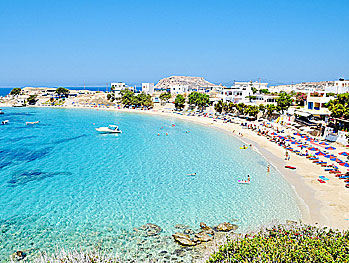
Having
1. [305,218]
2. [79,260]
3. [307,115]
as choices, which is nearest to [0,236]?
[79,260]

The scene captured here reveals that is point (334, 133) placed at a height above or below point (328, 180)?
above

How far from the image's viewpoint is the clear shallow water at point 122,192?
67.5ft

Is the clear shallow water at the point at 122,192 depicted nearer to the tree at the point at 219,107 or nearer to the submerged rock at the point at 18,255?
the submerged rock at the point at 18,255

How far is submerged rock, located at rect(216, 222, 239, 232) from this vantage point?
2066 cm

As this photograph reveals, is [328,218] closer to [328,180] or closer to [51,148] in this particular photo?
[328,180]

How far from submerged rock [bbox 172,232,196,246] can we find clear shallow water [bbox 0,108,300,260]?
0.59m

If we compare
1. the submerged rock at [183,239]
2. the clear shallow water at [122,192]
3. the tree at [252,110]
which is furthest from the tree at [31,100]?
the submerged rock at [183,239]

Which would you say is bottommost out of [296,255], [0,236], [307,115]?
[0,236]

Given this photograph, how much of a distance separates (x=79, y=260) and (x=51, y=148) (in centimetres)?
3554

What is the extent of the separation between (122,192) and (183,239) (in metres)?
10.6

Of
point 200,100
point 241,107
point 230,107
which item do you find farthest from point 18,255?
point 200,100

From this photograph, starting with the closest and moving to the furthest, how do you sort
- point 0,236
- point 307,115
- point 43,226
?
point 0,236, point 43,226, point 307,115

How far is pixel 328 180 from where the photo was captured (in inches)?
1163

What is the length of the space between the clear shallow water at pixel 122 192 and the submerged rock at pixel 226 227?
26.5 inches
